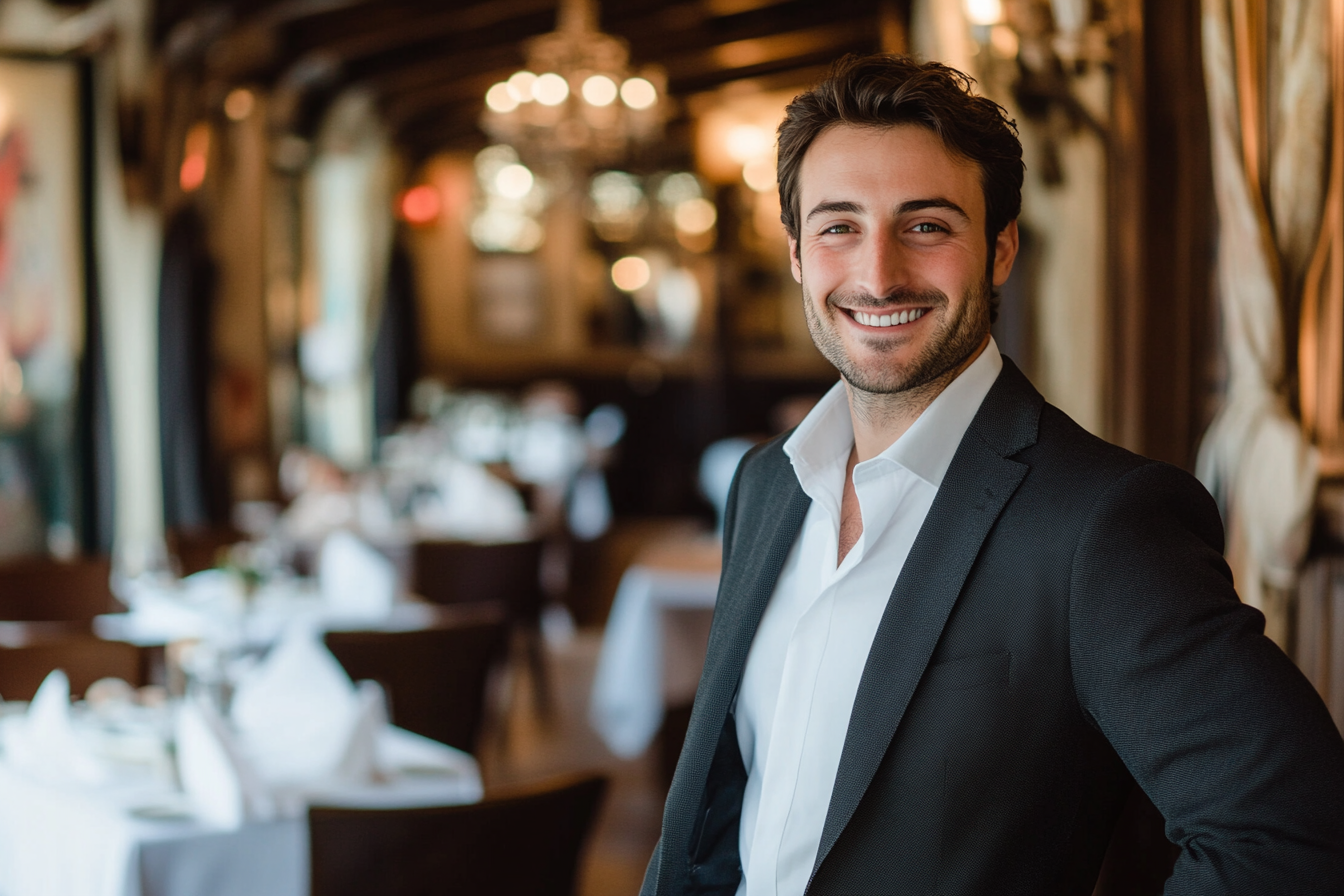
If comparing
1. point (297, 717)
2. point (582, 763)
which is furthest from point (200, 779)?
point (582, 763)

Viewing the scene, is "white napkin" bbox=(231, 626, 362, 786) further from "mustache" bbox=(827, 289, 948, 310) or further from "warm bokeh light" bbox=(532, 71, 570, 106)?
"warm bokeh light" bbox=(532, 71, 570, 106)

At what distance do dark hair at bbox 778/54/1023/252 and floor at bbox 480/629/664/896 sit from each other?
109 inches

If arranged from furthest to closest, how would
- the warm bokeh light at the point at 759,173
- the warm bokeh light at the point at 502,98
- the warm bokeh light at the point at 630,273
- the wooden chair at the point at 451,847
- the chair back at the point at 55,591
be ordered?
the warm bokeh light at the point at 630,273
the warm bokeh light at the point at 759,173
the warm bokeh light at the point at 502,98
the chair back at the point at 55,591
the wooden chair at the point at 451,847

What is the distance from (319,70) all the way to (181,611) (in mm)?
6668

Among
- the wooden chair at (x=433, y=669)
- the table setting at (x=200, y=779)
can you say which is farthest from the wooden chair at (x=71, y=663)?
the wooden chair at (x=433, y=669)

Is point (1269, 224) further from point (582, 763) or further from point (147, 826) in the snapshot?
point (582, 763)

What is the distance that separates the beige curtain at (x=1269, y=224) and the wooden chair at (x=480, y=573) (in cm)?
321

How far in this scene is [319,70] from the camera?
9.54 meters

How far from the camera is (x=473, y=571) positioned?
4992 mm

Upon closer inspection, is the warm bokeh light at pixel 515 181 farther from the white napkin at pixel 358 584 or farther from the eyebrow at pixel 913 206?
the eyebrow at pixel 913 206

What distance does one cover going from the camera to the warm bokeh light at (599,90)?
6922 millimetres

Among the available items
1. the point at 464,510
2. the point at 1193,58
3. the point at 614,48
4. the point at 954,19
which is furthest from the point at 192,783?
the point at 614,48

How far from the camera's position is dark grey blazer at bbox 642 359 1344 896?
3.18 feet

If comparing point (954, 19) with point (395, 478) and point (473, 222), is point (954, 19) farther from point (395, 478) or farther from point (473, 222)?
point (473, 222)
